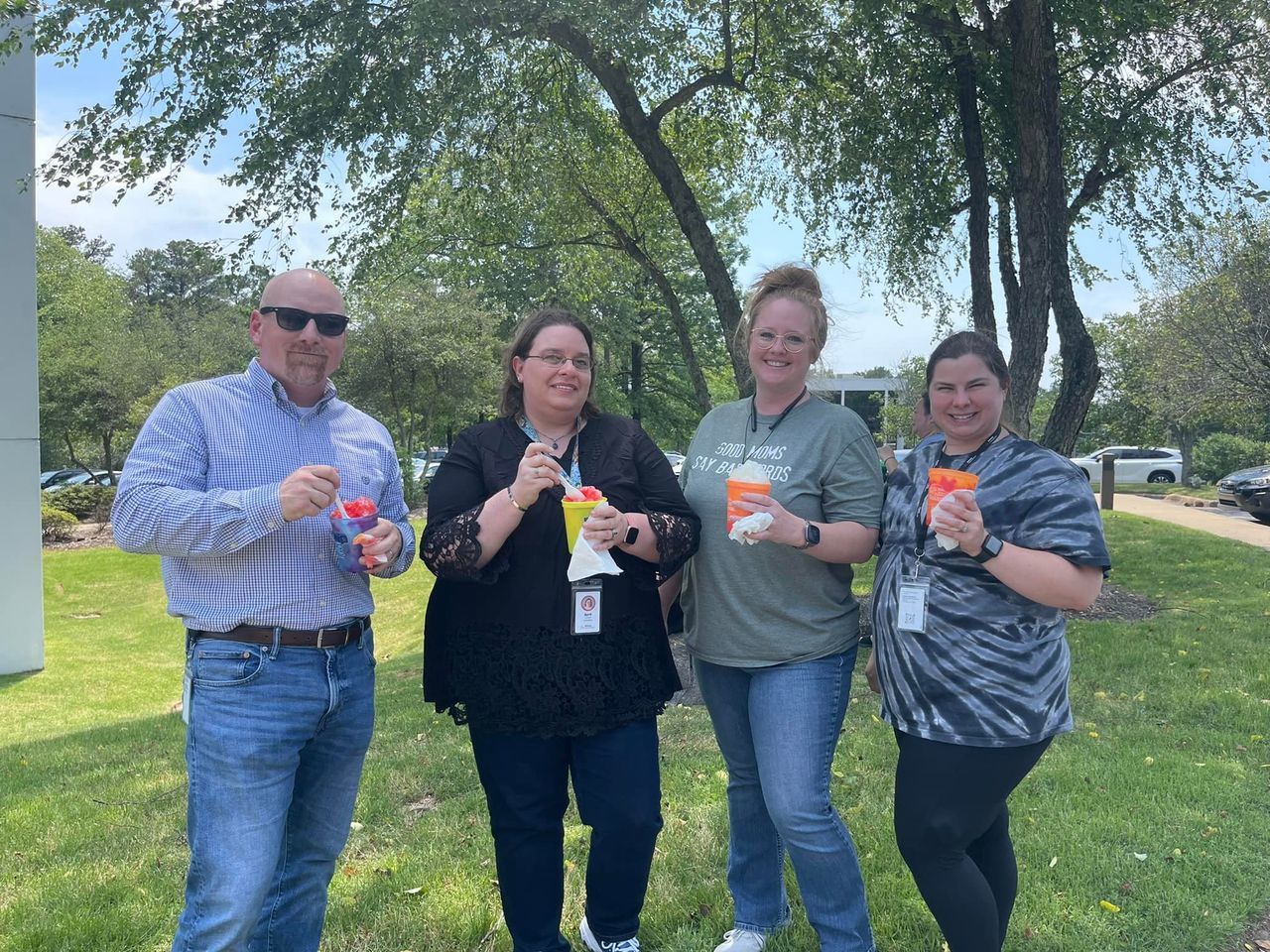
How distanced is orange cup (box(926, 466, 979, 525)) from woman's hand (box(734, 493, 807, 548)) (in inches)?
14.4

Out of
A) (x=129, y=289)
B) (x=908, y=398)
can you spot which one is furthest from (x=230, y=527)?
(x=129, y=289)

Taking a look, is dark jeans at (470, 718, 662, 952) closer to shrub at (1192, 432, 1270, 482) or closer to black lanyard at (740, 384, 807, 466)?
black lanyard at (740, 384, 807, 466)

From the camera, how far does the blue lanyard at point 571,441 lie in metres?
2.63

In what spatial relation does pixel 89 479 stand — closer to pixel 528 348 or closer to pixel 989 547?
pixel 528 348

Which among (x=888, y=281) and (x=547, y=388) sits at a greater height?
(x=888, y=281)

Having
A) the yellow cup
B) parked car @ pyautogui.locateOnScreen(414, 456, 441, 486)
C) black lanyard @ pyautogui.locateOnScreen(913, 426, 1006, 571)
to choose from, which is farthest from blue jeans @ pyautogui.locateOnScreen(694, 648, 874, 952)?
parked car @ pyautogui.locateOnScreen(414, 456, 441, 486)

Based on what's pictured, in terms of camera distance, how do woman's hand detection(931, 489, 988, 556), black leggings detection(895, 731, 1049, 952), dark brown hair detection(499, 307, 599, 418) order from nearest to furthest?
woman's hand detection(931, 489, 988, 556) < black leggings detection(895, 731, 1049, 952) < dark brown hair detection(499, 307, 599, 418)

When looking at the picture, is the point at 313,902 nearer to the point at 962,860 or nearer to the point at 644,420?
the point at 962,860

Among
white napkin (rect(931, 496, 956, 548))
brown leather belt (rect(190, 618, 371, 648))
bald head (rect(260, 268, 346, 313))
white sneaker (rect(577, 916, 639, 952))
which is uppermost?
bald head (rect(260, 268, 346, 313))

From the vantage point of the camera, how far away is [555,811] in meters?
2.61

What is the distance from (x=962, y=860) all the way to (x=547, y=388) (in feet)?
5.74

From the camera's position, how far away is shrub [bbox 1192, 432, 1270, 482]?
87.6 feet

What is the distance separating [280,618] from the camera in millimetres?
2279

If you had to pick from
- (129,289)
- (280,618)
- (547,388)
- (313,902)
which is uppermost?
(129,289)
